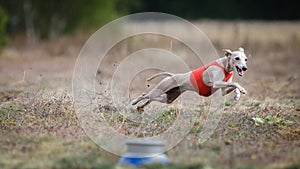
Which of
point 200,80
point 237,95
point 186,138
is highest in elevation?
point 200,80

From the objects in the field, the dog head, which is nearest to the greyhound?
the dog head

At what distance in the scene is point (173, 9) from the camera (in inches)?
2469

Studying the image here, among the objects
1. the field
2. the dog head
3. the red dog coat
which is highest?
the dog head

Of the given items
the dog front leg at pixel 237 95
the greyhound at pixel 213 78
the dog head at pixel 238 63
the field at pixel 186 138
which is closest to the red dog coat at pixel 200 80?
the greyhound at pixel 213 78

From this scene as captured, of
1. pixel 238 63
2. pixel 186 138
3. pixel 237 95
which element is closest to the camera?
pixel 186 138

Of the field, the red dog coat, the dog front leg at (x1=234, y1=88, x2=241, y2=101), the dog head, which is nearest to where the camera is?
the field

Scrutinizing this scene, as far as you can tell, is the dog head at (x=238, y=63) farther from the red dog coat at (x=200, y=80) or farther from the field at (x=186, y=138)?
the field at (x=186, y=138)

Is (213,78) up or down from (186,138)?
up

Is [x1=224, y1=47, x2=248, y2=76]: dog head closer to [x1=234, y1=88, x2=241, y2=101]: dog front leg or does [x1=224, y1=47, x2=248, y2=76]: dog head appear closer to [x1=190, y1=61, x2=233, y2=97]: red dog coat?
[x1=190, y1=61, x2=233, y2=97]: red dog coat

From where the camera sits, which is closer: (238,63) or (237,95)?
(237,95)

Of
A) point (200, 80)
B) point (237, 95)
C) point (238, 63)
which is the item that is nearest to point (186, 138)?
point (237, 95)

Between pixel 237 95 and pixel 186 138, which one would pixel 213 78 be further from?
pixel 186 138

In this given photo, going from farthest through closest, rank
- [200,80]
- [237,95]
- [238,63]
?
[200,80] < [238,63] < [237,95]

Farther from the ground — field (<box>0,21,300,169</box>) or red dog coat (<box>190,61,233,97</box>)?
red dog coat (<box>190,61,233,97</box>)
